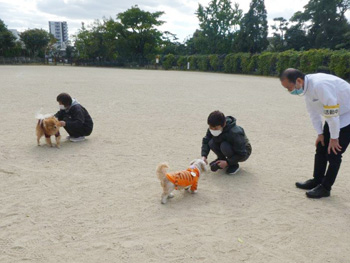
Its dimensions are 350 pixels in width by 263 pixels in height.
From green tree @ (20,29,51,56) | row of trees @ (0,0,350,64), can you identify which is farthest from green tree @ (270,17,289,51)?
green tree @ (20,29,51,56)

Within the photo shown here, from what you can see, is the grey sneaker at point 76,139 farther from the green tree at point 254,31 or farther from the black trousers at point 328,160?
the green tree at point 254,31

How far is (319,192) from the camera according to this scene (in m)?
3.84

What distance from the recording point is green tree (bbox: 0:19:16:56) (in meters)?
Result: 55.3

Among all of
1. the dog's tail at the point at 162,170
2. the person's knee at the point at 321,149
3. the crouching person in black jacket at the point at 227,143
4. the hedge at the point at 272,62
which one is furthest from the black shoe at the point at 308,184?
the hedge at the point at 272,62

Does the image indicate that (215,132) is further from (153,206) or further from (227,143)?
(153,206)

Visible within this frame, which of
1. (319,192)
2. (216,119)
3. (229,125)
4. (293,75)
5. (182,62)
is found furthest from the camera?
(182,62)

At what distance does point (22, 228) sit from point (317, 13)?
5140cm

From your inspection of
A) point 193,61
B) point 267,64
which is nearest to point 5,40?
point 193,61

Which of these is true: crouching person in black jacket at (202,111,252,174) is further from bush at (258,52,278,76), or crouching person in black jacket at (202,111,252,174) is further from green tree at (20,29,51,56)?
green tree at (20,29,51,56)

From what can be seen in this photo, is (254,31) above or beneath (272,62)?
above

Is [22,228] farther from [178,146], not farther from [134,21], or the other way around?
[134,21]

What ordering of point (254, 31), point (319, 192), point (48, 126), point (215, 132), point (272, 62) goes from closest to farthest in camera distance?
point (319, 192), point (215, 132), point (48, 126), point (272, 62), point (254, 31)

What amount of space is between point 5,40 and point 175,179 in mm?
63704

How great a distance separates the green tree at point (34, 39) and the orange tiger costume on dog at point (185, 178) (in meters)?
64.3
